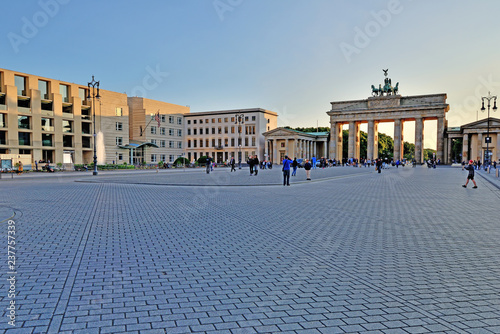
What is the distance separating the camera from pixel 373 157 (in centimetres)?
9300

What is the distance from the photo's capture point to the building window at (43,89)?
6419 cm

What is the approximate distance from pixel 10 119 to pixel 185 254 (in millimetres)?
64523

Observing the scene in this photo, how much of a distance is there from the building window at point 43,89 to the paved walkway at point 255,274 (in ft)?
207

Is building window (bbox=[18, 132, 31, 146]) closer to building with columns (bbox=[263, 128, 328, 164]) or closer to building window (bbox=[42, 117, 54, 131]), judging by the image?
building window (bbox=[42, 117, 54, 131])

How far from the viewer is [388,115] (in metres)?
89.8

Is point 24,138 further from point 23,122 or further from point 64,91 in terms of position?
point 64,91

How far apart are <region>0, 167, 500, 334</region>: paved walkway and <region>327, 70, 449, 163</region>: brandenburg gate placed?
8292 centimetres

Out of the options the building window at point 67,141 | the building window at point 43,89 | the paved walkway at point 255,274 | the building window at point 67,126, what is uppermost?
the building window at point 43,89

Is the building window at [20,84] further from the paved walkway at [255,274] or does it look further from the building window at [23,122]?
the paved walkway at [255,274]

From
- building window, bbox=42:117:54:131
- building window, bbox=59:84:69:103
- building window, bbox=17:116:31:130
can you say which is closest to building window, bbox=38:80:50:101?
building window, bbox=59:84:69:103

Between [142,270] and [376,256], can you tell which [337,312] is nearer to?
[376,256]

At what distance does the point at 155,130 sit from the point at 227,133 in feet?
78.9

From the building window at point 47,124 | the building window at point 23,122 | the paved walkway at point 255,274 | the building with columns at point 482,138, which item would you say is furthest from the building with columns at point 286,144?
the paved walkway at point 255,274

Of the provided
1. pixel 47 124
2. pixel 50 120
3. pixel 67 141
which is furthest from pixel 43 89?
pixel 67 141
